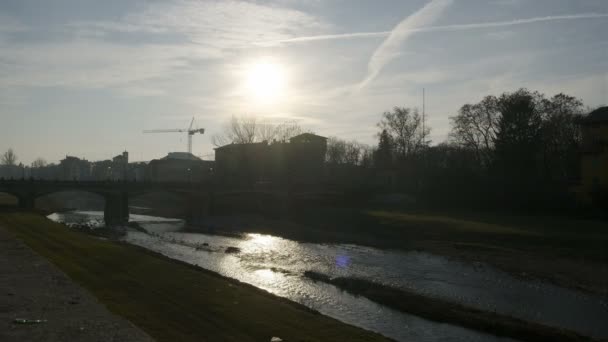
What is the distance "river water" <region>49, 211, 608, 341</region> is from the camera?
20.7 meters

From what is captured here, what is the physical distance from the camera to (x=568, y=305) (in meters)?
23.7

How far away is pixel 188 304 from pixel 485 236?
30748 mm

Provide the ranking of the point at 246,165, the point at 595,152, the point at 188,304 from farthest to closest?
the point at 246,165 → the point at 595,152 → the point at 188,304

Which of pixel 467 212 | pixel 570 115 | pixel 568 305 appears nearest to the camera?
pixel 568 305

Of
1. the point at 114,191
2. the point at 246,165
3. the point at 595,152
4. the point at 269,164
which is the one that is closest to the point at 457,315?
the point at 595,152

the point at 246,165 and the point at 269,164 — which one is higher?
the point at 269,164

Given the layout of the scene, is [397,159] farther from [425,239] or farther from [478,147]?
[425,239]

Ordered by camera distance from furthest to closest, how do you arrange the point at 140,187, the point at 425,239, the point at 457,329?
the point at 140,187 < the point at 425,239 < the point at 457,329

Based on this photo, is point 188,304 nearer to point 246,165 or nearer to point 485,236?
point 485,236

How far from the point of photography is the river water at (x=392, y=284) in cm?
2069

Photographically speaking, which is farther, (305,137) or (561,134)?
(305,137)

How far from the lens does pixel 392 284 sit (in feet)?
92.3

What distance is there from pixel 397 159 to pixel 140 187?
4717cm

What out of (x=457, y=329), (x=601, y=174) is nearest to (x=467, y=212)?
(x=601, y=174)
